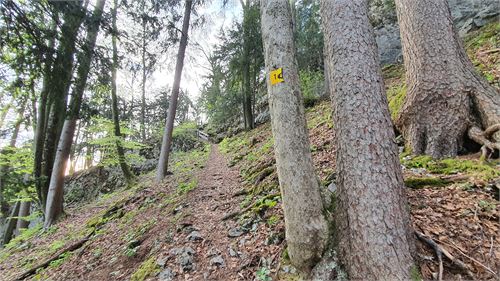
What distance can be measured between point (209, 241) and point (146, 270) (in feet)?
2.73

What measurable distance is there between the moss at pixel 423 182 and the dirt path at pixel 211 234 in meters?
2.20

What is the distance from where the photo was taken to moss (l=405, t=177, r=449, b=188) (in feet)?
9.39

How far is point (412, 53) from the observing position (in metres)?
3.70

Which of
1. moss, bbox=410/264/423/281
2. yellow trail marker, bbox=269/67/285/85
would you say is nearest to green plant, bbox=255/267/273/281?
moss, bbox=410/264/423/281

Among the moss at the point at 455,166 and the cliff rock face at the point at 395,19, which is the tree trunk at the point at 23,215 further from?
the cliff rock face at the point at 395,19

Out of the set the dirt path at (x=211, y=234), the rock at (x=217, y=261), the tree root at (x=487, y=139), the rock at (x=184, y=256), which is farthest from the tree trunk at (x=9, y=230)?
the tree root at (x=487, y=139)

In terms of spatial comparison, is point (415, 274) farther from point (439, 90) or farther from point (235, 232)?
point (439, 90)

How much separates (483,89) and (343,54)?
2.34m

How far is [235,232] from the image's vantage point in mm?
3486

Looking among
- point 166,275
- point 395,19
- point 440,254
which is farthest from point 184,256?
point 395,19

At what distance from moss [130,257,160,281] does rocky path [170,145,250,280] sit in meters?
0.27

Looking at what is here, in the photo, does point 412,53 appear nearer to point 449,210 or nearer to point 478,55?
point 449,210

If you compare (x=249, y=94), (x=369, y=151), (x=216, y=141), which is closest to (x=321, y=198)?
(x=369, y=151)

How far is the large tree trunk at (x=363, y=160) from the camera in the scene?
1958 mm
